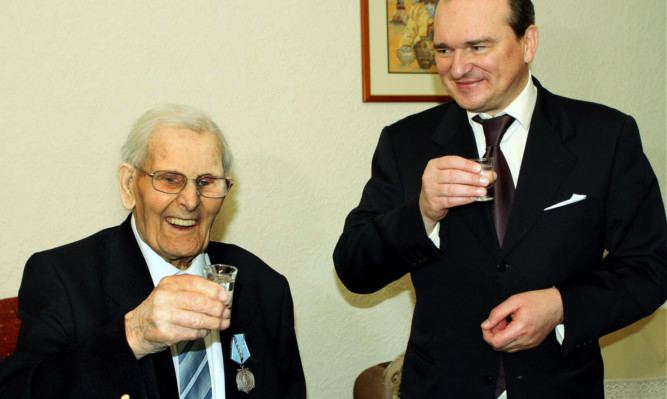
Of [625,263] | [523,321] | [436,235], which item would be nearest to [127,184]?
[436,235]

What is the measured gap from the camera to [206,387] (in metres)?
1.84

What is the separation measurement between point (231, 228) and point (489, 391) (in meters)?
1.44

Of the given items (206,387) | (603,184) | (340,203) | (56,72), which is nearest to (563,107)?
(603,184)

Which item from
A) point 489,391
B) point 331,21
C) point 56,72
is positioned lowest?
point 489,391

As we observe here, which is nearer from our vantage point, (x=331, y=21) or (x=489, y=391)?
(x=489, y=391)

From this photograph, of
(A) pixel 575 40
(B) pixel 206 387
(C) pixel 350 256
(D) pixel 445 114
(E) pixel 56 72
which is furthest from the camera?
(A) pixel 575 40

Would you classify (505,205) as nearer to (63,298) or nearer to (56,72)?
(63,298)

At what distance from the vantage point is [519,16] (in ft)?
6.31

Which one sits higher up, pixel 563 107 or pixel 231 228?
pixel 563 107

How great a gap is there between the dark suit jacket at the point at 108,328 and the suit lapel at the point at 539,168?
0.83m

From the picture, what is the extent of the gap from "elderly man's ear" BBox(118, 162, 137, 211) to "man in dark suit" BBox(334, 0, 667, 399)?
0.70 meters

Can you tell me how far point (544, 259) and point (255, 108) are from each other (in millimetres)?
1513

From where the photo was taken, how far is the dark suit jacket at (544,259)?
1783mm

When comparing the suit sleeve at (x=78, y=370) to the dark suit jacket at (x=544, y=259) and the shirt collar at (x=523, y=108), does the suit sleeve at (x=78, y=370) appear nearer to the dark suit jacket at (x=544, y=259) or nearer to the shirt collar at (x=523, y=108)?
the dark suit jacket at (x=544, y=259)
